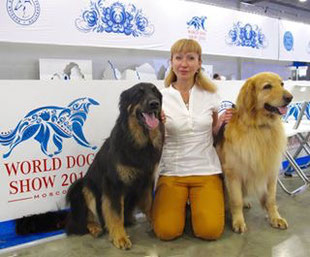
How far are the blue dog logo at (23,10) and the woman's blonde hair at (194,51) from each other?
3.21 meters

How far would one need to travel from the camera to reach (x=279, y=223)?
97.5 inches

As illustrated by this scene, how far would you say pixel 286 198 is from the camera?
3.19 meters

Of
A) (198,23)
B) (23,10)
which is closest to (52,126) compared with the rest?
(23,10)

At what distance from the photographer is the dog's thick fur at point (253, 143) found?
7.85 ft

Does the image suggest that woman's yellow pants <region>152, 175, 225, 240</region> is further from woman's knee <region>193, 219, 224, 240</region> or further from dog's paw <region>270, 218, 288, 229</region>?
dog's paw <region>270, 218, 288, 229</region>

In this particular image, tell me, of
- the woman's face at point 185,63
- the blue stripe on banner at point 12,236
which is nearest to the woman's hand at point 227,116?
the woman's face at point 185,63

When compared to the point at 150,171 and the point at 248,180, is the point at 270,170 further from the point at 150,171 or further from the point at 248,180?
the point at 150,171

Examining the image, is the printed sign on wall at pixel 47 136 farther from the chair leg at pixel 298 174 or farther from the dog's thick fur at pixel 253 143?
the chair leg at pixel 298 174

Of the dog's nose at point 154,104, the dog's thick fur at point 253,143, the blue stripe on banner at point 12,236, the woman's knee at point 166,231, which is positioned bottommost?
the blue stripe on banner at point 12,236

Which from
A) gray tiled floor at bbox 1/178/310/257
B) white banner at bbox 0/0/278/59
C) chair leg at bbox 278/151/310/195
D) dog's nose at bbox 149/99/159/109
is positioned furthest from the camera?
white banner at bbox 0/0/278/59

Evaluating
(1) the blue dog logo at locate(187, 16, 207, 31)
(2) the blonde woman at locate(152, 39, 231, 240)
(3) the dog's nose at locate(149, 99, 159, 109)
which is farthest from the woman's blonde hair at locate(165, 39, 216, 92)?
(1) the blue dog logo at locate(187, 16, 207, 31)

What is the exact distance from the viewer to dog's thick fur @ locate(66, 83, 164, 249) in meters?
2.12

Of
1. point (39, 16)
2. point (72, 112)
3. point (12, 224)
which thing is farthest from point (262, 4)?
point (12, 224)

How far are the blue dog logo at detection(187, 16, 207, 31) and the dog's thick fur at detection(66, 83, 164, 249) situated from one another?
4994 millimetres
